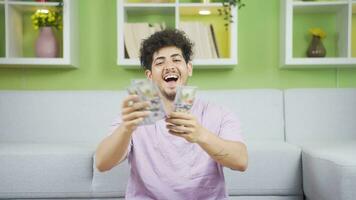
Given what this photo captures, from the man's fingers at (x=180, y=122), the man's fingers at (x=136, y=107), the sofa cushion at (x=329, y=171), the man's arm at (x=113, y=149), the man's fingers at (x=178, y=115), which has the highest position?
the man's fingers at (x=136, y=107)

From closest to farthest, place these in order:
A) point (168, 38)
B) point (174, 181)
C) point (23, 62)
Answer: point (174, 181)
point (168, 38)
point (23, 62)

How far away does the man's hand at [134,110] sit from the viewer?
3.94ft

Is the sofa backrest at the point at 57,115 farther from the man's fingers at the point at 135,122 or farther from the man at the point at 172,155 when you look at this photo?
the man's fingers at the point at 135,122

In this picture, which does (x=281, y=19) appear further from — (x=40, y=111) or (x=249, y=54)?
(x=40, y=111)

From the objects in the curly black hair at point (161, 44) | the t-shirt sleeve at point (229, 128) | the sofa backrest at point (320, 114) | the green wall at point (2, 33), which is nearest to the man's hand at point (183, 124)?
the t-shirt sleeve at point (229, 128)

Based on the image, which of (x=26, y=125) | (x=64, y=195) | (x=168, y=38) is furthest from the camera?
(x=26, y=125)

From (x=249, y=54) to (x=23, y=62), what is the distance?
5.22 ft

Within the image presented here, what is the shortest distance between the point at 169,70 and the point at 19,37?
6.05ft

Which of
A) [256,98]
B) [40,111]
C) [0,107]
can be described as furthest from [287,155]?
[0,107]

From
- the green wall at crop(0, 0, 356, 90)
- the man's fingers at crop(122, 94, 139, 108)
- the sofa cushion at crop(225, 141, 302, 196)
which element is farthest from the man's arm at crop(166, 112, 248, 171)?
the green wall at crop(0, 0, 356, 90)

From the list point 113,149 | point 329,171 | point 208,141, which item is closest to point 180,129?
point 208,141

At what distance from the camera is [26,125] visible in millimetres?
2605

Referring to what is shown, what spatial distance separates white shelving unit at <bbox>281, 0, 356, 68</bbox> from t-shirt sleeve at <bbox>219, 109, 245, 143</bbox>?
1363 millimetres

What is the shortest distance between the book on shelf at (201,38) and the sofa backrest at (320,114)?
0.59 meters
